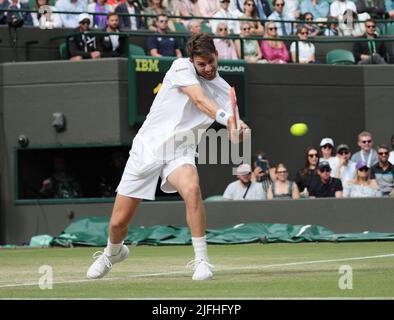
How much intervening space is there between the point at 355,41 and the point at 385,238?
6050 millimetres

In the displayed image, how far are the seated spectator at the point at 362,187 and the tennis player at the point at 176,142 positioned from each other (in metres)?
9.01

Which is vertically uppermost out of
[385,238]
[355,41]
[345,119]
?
[355,41]

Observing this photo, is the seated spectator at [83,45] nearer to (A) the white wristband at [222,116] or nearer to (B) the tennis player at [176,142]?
(B) the tennis player at [176,142]

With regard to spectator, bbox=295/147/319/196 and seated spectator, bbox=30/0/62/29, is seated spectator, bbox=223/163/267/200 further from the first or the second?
seated spectator, bbox=30/0/62/29

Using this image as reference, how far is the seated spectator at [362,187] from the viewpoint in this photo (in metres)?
18.8

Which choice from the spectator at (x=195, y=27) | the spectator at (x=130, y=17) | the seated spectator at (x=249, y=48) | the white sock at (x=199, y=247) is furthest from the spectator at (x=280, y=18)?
the white sock at (x=199, y=247)

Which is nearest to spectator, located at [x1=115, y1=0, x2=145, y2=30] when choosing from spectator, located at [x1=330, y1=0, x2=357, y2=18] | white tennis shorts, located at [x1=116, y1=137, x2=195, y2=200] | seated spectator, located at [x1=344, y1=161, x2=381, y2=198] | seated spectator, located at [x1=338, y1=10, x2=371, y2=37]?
seated spectator, located at [x1=338, y1=10, x2=371, y2=37]

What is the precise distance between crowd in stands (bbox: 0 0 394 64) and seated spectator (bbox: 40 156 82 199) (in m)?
2.15

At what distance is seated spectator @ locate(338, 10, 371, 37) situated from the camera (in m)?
22.5

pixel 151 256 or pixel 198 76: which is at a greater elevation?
pixel 198 76

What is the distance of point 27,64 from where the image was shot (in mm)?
20156

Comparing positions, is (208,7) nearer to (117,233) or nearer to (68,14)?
(68,14)
